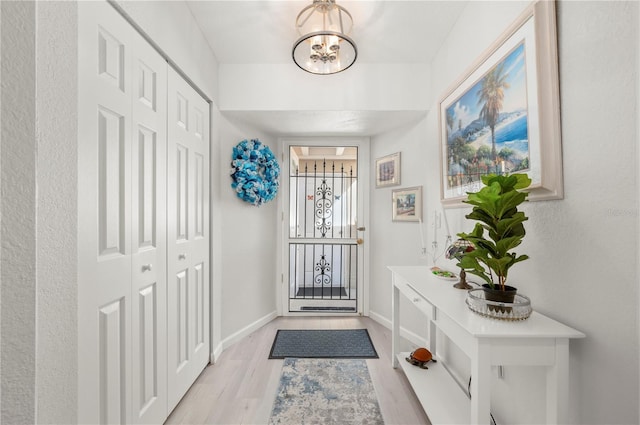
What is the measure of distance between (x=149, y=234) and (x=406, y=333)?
2.33 meters

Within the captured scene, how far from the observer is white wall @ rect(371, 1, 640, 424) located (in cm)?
81

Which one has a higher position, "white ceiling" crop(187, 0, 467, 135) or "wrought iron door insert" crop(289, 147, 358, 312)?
"white ceiling" crop(187, 0, 467, 135)

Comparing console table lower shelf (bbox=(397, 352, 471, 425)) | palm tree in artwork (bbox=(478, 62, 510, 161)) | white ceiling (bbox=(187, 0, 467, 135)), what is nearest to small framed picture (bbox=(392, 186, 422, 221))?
white ceiling (bbox=(187, 0, 467, 135))

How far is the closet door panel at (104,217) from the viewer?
3.09 feet

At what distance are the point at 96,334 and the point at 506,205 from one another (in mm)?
1647

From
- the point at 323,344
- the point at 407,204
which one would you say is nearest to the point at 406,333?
the point at 323,344

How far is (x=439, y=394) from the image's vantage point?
1543 millimetres

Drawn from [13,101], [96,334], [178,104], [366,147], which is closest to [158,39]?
[178,104]

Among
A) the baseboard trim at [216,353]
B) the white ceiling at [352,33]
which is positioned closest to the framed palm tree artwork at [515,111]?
the white ceiling at [352,33]

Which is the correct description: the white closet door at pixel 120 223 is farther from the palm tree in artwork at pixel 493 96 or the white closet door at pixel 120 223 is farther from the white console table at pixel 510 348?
the palm tree in artwork at pixel 493 96

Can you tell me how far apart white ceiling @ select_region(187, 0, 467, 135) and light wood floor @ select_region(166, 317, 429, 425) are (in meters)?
2.11

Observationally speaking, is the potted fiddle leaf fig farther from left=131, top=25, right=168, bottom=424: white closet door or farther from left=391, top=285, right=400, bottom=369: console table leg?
left=131, top=25, right=168, bottom=424: white closet door

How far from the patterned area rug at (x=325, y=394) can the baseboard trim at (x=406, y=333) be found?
0.58m

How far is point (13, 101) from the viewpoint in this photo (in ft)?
2.42
